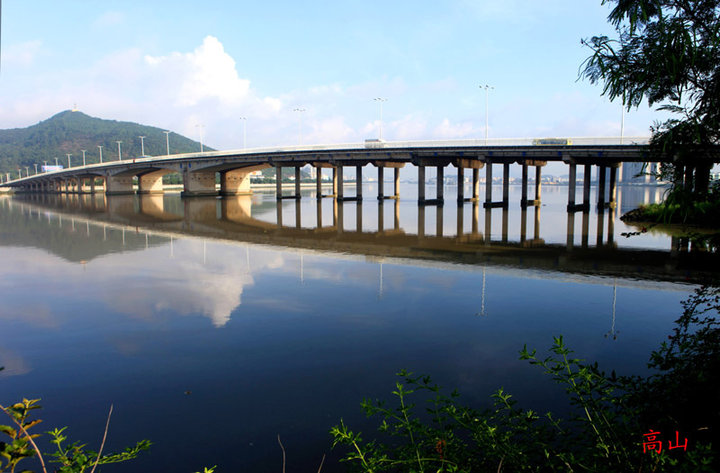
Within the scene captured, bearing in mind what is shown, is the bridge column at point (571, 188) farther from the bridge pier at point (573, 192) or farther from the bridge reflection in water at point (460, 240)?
the bridge reflection in water at point (460, 240)

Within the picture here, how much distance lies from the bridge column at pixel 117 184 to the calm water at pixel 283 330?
3003 inches

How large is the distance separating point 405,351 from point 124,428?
4.74 metres

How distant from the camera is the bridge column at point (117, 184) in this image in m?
92.6

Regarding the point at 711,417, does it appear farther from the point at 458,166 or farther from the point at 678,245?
the point at 458,166

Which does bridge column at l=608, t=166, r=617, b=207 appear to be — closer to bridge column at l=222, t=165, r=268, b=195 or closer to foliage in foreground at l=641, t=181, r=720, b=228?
foliage in foreground at l=641, t=181, r=720, b=228

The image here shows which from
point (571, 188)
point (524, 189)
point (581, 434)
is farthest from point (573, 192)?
point (581, 434)

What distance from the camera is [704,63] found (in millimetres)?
6633

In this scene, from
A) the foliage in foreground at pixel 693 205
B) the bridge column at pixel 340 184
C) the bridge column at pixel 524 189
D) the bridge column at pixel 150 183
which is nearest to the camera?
the foliage in foreground at pixel 693 205

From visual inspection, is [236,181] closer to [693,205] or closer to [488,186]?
[488,186]

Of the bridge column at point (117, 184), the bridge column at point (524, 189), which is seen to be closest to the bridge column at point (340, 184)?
the bridge column at point (524, 189)

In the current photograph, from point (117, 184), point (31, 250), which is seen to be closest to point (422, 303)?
point (31, 250)

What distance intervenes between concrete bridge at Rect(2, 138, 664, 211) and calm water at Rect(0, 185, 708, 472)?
40.7 feet

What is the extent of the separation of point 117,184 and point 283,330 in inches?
3710

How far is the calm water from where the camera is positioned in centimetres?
682
